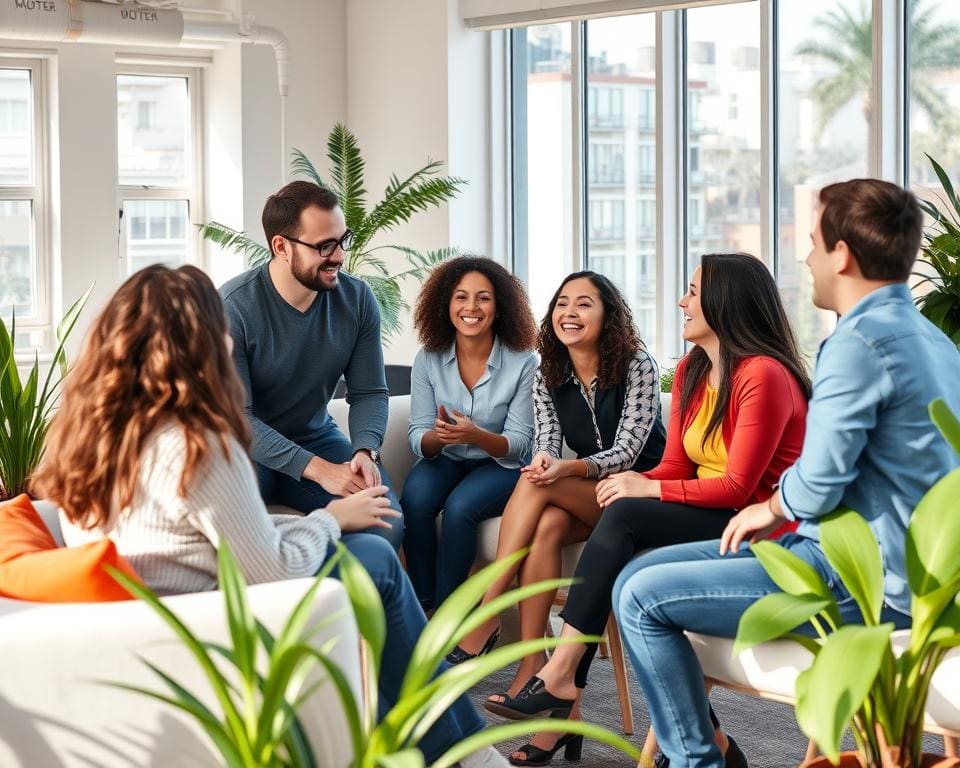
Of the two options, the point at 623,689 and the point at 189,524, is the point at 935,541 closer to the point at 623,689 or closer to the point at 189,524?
the point at 189,524

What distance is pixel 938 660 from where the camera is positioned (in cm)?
190

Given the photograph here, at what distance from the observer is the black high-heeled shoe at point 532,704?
9.64ft

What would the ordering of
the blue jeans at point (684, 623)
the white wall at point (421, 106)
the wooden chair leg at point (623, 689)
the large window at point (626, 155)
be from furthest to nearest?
the white wall at point (421, 106), the large window at point (626, 155), the wooden chair leg at point (623, 689), the blue jeans at point (684, 623)

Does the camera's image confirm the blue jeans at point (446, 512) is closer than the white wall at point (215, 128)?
Yes

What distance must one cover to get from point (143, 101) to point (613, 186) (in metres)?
2.66

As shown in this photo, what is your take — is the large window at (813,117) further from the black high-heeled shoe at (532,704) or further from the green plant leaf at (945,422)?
the green plant leaf at (945,422)

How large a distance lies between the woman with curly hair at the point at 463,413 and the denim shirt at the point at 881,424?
1415 millimetres

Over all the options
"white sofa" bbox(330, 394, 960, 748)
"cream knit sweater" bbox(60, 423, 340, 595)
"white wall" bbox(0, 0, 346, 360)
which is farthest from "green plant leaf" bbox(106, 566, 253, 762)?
"white wall" bbox(0, 0, 346, 360)

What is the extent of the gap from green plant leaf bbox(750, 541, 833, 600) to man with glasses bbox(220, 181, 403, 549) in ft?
4.81

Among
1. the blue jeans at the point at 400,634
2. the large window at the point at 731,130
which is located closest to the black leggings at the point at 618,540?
the blue jeans at the point at 400,634

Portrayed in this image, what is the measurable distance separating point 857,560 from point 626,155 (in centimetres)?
484

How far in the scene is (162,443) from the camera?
2.05 m

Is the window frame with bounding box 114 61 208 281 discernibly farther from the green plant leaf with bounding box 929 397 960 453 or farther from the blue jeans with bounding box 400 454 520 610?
the green plant leaf with bounding box 929 397 960 453

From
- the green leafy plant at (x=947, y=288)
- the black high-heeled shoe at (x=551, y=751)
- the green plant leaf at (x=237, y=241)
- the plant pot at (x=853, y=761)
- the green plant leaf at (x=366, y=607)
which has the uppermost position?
the green plant leaf at (x=237, y=241)
